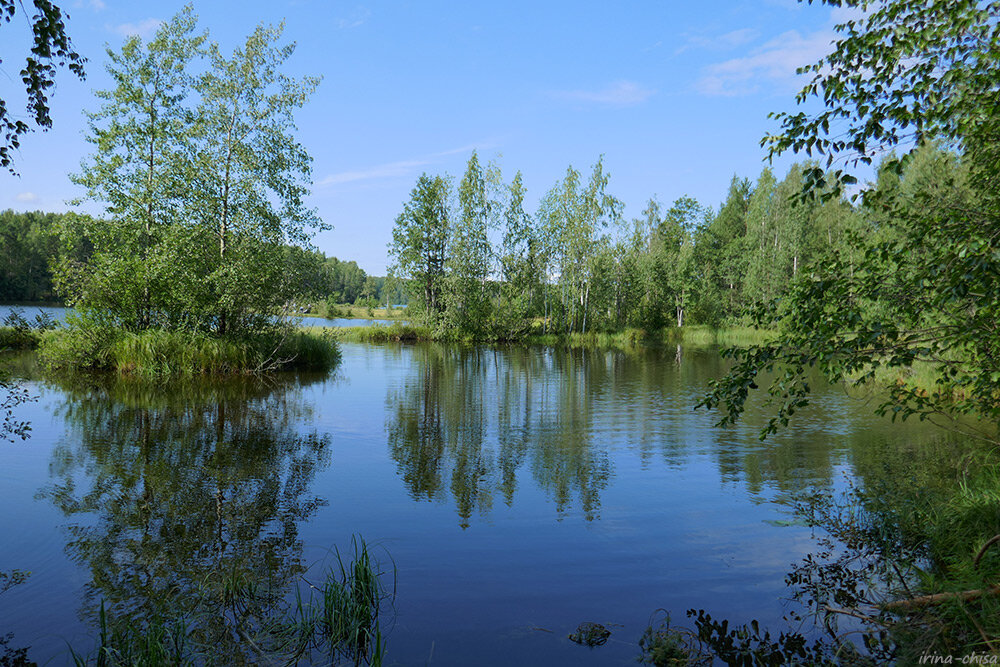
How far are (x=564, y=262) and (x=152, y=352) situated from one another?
42.8m

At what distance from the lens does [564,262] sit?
6131 cm

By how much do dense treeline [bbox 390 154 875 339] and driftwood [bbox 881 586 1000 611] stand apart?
4806 centimetres

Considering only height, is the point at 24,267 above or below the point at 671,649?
above

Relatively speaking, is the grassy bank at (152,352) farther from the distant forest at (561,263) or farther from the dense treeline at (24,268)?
the dense treeline at (24,268)

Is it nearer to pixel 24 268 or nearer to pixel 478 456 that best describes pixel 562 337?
pixel 478 456

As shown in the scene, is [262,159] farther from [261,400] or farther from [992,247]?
[992,247]

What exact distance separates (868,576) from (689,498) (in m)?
3.96

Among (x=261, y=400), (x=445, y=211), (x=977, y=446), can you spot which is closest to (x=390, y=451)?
(x=261, y=400)

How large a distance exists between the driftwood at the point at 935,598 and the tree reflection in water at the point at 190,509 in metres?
6.50

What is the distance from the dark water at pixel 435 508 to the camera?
6.75 metres

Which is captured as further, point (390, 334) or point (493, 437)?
point (390, 334)

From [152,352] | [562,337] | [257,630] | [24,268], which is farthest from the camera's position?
[24,268]

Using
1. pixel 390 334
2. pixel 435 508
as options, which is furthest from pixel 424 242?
pixel 435 508

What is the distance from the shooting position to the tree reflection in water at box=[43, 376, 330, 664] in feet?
21.6
